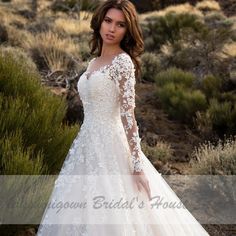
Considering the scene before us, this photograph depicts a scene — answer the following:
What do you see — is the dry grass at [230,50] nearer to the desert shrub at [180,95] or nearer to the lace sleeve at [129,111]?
the desert shrub at [180,95]

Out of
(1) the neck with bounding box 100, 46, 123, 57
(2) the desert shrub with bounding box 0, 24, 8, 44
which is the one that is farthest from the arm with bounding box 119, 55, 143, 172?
(2) the desert shrub with bounding box 0, 24, 8, 44

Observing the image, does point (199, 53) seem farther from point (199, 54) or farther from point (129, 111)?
point (129, 111)

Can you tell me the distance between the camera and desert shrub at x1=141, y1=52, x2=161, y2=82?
12.2m

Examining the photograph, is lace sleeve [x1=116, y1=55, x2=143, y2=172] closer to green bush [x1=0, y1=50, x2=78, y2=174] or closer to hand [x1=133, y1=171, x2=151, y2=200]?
hand [x1=133, y1=171, x2=151, y2=200]

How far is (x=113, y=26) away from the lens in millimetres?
3326

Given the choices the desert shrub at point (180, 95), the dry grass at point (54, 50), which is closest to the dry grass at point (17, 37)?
the dry grass at point (54, 50)

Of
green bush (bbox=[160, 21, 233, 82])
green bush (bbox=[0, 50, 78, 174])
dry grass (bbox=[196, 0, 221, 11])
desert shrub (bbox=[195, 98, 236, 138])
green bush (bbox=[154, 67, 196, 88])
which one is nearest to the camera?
green bush (bbox=[0, 50, 78, 174])

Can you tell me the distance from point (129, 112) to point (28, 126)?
5.05 ft

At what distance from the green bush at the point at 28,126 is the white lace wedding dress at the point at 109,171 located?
22.0 inches

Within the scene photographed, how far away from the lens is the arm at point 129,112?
10.5ft

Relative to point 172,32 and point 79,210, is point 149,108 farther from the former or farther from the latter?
point 172,32

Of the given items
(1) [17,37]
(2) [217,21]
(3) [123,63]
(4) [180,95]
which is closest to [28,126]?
(3) [123,63]

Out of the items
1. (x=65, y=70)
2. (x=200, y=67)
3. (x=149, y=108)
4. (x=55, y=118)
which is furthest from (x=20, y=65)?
(x=200, y=67)

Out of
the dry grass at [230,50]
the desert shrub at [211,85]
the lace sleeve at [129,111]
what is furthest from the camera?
the dry grass at [230,50]
